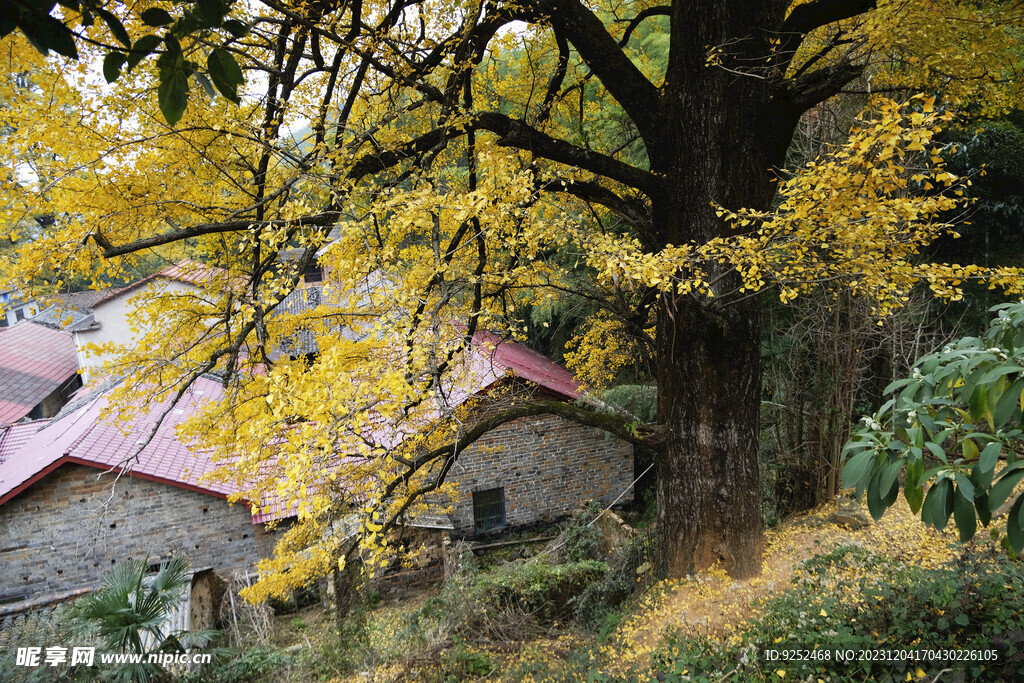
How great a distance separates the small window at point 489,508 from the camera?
38.9ft

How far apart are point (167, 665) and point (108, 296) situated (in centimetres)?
1591

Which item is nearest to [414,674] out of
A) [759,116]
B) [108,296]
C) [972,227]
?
[759,116]

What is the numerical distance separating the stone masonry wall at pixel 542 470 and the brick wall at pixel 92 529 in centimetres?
465

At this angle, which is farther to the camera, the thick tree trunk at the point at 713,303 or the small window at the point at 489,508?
the small window at the point at 489,508

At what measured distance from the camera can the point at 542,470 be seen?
473 inches

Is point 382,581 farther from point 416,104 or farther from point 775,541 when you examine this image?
point 416,104

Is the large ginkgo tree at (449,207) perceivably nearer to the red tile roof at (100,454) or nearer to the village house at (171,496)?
the village house at (171,496)

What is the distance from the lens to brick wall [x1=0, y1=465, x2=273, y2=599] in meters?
9.68

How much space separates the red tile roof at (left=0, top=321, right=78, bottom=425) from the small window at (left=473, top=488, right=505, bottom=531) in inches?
514

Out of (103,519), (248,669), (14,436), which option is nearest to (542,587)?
(248,669)

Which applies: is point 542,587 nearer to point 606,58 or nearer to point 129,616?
point 129,616

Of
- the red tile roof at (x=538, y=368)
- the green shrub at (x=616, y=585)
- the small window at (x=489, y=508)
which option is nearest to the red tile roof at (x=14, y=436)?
the small window at (x=489, y=508)

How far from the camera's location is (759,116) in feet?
15.7

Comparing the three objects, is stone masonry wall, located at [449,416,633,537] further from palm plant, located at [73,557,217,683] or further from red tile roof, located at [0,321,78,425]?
red tile roof, located at [0,321,78,425]
